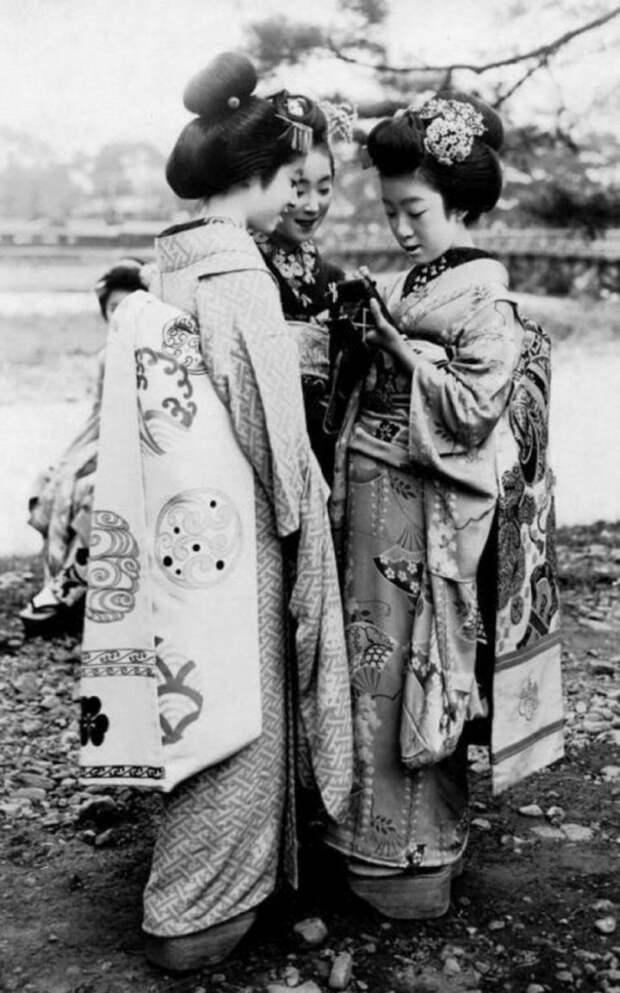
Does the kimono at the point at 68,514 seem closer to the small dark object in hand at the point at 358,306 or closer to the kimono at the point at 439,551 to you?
the kimono at the point at 439,551

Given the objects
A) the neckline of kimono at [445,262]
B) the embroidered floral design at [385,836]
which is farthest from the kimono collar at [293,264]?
the embroidered floral design at [385,836]

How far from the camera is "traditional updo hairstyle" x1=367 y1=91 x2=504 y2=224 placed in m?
3.19

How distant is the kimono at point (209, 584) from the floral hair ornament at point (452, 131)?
21.0 inches

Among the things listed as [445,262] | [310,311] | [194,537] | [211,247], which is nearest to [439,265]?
[445,262]

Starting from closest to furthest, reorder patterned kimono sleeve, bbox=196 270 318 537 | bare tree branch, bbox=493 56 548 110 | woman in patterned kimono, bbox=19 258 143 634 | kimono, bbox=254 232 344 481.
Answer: patterned kimono sleeve, bbox=196 270 318 537, kimono, bbox=254 232 344 481, woman in patterned kimono, bbox=19 258 143 634, bare tree branch, bbox=493 56 548 110

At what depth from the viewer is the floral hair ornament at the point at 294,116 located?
3.06 metres

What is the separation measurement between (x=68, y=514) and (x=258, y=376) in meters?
3.66

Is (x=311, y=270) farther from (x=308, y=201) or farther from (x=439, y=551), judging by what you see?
(x=439, y=551)

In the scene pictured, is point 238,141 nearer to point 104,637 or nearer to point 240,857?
point 104,637

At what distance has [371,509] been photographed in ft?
10.9

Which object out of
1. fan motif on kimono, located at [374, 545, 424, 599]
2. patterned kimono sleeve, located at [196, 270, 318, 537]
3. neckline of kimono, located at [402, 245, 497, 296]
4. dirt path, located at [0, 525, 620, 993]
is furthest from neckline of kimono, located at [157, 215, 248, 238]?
dirt path, located at [0, 525, 620, 993]

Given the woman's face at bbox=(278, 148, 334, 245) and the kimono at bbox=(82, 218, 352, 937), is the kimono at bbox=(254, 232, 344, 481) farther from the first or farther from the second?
the kimono at bbox=(82, 218, 352, 937)

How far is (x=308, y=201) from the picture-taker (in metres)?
3.71

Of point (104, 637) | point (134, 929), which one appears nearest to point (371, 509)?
point (104, 637)
